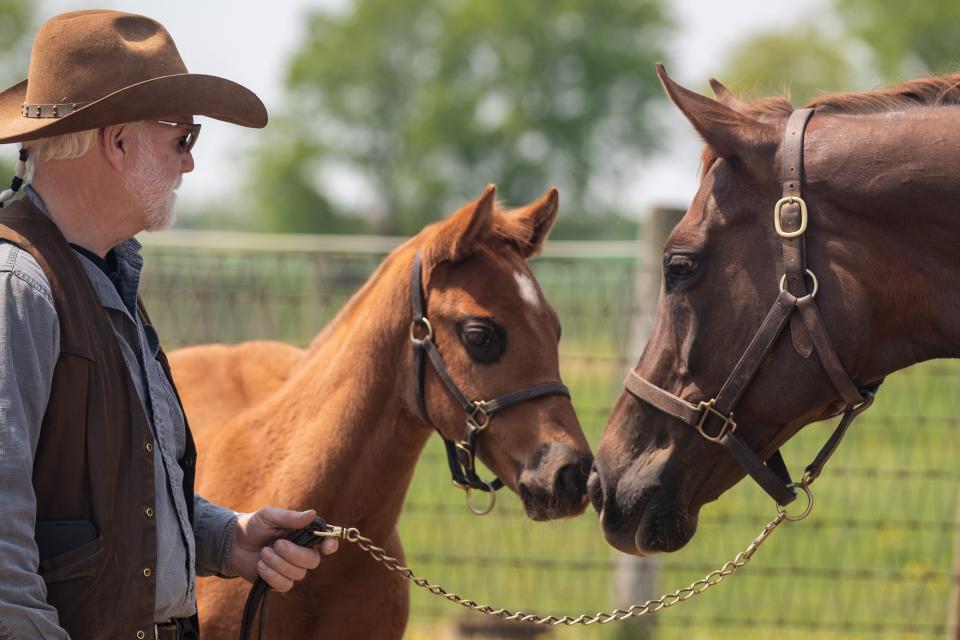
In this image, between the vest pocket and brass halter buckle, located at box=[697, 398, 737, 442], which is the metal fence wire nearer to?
brass halter buckle, located at box=[697, 398, 737, 442]

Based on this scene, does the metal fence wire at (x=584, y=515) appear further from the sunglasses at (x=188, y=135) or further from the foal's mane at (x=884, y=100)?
the sunglasses at (x=188, y=135)

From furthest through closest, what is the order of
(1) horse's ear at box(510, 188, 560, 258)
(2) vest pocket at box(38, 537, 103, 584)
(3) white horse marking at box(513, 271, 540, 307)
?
(1) horse's ear at box(510, 188, 560, 258)
(3) white horse marking at box(513, 271, 540, 307)
(2) vest pocket at box(38, 537, 103, 584)

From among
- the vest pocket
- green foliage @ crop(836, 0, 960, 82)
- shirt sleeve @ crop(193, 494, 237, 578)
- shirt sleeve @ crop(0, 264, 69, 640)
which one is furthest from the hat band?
green foliage @ crop(836, 0, 960, 82)

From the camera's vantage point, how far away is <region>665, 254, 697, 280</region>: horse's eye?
8.82 ft

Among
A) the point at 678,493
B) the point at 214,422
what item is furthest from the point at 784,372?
the point at 214,422

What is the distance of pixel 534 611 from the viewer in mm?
6395

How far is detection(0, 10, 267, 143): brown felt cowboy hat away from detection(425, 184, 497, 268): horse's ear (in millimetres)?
1141

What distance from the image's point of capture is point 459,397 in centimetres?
346

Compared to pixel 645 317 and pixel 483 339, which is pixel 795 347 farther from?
pixel 645 317

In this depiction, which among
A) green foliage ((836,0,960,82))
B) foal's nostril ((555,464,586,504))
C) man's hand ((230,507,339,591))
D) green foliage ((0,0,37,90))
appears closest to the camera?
man's hand ((230,507,339,591))

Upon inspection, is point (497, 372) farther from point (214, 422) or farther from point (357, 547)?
point (214, 422)

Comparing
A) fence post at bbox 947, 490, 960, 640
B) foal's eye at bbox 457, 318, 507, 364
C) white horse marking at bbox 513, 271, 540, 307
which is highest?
white horse marking at bbox 513, 271, 540, 307

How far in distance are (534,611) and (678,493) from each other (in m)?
3.85

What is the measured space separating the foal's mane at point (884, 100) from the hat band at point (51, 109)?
4.94 feet
